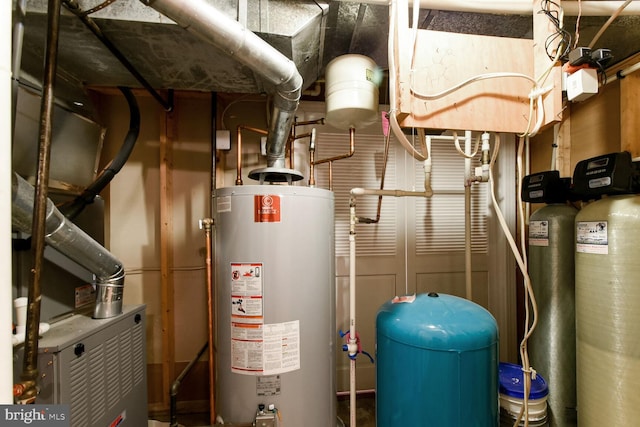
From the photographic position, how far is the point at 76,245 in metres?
1.03

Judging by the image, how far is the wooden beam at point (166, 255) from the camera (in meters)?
1.78

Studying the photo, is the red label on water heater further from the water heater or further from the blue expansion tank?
the blue expansion tank

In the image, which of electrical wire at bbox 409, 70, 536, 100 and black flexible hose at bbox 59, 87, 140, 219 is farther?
black flexible hose at bbox 59, 87, 140, 219

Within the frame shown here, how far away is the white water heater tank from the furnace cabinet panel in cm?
148

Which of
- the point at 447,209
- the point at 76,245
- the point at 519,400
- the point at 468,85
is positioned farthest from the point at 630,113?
the point at 76,245

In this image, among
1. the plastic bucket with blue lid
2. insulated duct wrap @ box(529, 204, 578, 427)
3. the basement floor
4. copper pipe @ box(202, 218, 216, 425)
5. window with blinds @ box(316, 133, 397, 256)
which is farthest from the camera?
window with blinds @ box(316, 133, 397, 256)

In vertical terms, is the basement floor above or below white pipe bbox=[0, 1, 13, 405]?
below

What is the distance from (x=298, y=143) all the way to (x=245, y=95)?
0.51 metres

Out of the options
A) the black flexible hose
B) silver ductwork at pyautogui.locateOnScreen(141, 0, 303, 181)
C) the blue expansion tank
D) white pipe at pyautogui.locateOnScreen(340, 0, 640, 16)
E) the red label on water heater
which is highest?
white pipe at pyautogui.locateOnScreen(340, 0, 640, 16)

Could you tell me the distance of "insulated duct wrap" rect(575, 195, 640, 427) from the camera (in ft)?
3.51

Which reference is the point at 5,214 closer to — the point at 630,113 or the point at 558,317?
the point at 558,317

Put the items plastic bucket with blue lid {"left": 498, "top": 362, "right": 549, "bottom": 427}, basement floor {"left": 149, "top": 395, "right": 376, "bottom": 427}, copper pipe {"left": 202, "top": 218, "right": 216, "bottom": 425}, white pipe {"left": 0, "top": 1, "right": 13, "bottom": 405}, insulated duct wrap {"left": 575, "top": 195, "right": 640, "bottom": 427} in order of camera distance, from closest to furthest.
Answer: white pipe {"left": 0, "top": 1, "right": 13, "bottom": 405}
insulated duct wrap {"left": 575, "top": 195, "right": 640, "bottom": 427}
plastic bucket with blue lid {"left": 498, "top": 362, "right": 549, "bottom": 427}
copper pipe {"left": 202, "top": 218, "right": 216, "bottom": 425}
basement floor {"left": 149, "top": 395, "right": 376, "bottom": 427}

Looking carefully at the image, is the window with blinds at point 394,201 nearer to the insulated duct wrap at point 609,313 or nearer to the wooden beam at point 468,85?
the insulated duct wrap at point 609,313

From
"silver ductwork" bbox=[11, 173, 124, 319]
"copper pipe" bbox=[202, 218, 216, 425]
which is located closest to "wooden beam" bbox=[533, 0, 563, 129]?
"copper pipe" bbox=[202, 218, 216, 425]
